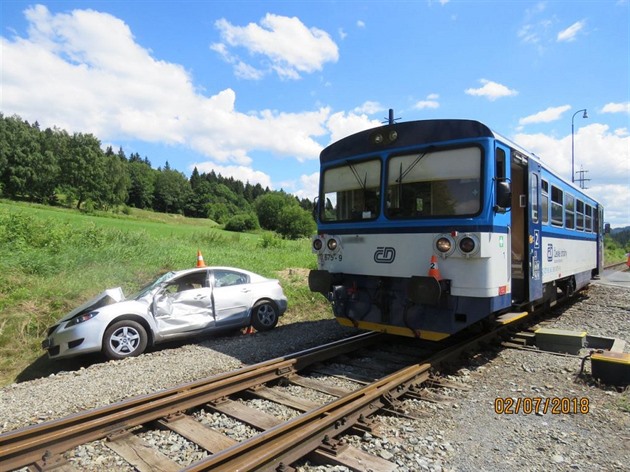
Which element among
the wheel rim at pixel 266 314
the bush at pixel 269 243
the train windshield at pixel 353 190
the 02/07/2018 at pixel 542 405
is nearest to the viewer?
the 02/07/2018 at pixel 542 405

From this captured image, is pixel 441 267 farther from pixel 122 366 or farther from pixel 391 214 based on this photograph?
pixel 122 366

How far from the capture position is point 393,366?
20.2ft

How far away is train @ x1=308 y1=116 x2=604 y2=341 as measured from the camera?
5441 mm

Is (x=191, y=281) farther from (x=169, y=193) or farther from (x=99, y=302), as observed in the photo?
(x=169, y=193)

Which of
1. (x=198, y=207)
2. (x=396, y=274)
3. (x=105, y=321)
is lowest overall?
(x=105, y=321)

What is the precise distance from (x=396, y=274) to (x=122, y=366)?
4381 mm

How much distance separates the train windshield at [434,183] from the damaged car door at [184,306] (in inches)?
165

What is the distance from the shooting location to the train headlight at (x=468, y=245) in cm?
529

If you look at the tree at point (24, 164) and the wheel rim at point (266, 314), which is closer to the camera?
the wheel rim at point (266, 314)

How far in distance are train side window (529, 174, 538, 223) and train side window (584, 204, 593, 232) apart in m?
5.52

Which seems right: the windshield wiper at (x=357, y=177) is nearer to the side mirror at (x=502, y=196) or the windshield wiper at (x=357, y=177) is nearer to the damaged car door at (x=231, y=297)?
the side mirror at (x=502, y=196)

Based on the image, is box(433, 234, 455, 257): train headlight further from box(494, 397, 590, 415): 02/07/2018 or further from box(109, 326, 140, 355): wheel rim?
box(109, 326, 140, 355): wheel rim

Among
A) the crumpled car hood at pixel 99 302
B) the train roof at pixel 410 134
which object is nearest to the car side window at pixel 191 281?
the crumpled car hood at pixel 99 302

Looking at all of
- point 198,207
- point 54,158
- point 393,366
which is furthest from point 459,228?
point 198,207
